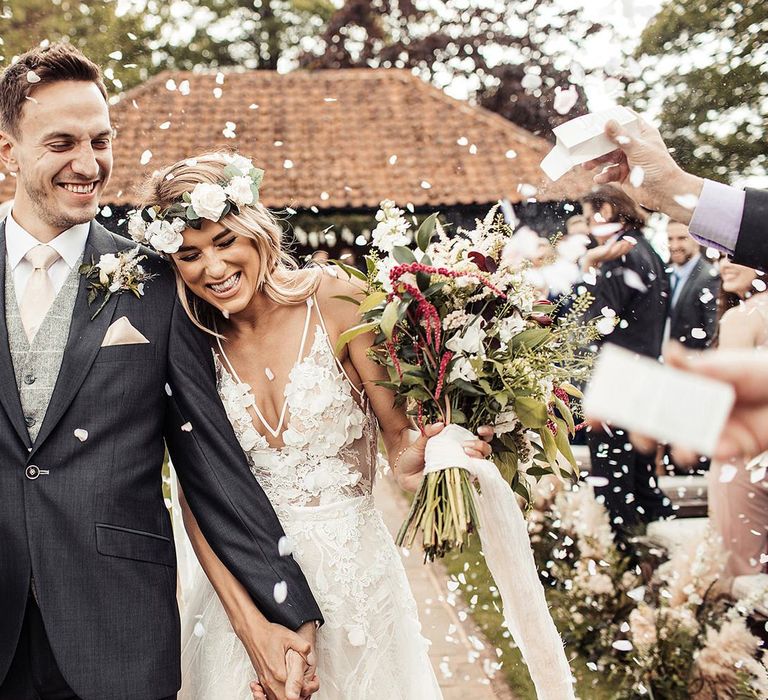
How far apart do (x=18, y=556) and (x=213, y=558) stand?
514mm

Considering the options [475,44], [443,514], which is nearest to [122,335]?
[443,514]

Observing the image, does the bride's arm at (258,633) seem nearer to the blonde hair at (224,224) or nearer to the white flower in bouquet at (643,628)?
the blonde hair at (224,224)

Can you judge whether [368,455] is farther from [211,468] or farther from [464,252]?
[464,252]

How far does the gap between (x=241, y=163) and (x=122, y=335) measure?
2.16 feet

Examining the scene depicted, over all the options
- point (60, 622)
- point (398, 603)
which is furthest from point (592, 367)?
point (60, 622)

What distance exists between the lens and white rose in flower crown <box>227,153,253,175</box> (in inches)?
102

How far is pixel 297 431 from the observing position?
2.55 metres

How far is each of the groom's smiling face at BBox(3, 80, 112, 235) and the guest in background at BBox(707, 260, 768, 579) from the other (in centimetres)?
250

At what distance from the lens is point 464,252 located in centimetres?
244

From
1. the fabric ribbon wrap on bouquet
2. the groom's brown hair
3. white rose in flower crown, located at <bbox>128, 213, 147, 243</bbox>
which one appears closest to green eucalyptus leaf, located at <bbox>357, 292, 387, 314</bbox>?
the fabric ribbon wrap on bouquet

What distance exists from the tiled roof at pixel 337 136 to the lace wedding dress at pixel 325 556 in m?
10.6

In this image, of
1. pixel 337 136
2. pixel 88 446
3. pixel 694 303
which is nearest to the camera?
pixel 88 446

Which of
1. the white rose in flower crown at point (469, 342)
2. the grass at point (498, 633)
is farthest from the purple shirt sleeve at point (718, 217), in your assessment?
the grass at point (498, 633)

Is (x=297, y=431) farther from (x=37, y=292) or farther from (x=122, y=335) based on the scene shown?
(x=37, y=292)
